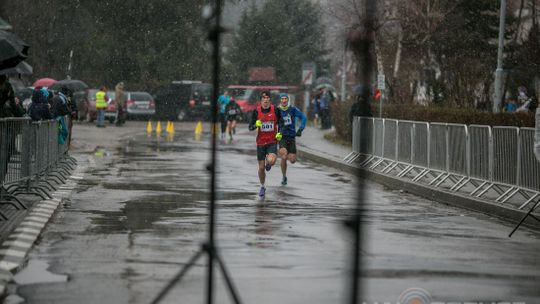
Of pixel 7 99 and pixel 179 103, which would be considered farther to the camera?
pixel 179 103

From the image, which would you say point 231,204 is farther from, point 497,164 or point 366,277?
point 366,277

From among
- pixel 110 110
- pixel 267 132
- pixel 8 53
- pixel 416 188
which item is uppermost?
pixel 8 53

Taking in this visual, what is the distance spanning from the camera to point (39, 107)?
23.9 m

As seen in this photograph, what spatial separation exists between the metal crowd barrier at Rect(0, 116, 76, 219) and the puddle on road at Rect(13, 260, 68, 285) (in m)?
3.59

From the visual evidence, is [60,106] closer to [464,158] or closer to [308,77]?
[464,158]

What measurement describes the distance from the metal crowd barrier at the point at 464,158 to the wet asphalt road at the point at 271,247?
0.86 meters

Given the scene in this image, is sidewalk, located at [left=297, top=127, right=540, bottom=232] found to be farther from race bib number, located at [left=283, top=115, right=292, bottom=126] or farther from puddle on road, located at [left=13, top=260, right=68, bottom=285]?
puddle on road, located at [left=13, top=260, right=68, bottom=285]

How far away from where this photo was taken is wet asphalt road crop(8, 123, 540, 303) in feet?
29.2

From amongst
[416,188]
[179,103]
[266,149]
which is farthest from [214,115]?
[179,103]

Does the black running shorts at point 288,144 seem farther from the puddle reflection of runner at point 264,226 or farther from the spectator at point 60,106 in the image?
the spectator at point 60,106

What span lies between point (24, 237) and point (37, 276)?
95.6 inches

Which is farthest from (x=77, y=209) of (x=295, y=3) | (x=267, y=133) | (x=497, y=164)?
(x=295, y=3)

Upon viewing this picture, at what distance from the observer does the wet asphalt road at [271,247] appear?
29.2 ft

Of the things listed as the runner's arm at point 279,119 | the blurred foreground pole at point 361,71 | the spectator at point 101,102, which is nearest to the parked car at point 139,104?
the spectator at point 101,102
